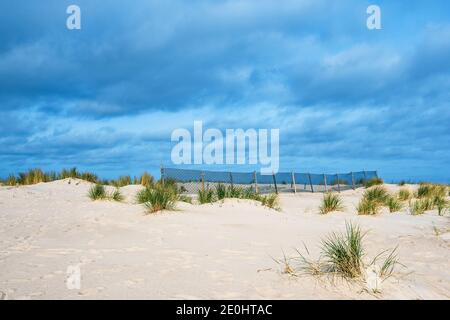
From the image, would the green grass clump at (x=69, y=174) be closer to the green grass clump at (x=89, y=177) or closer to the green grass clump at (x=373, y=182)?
the green grass clump at (x=89, y=177)

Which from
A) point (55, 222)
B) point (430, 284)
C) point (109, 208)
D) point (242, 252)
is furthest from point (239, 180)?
point (430, 284)

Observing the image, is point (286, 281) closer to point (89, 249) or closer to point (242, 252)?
point (242, 252)

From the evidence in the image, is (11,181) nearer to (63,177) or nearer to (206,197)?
(63,177)

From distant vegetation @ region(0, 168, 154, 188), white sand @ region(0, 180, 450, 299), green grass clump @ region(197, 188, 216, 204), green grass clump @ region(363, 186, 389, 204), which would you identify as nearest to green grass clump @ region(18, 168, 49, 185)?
distant vegetation @ region(0, 168, 154, 188)

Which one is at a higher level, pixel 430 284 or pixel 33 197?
pixel 33 197

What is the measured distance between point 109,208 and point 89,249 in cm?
452

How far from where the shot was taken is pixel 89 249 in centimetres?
718

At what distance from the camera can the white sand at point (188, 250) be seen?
473cm

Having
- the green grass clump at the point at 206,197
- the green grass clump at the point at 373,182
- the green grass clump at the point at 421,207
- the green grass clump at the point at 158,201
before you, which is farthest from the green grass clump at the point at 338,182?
the green grass clump at the point at 158,201

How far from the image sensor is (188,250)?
7.06 m

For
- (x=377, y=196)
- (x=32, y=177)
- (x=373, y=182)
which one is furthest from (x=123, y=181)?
(x=373, y=182)

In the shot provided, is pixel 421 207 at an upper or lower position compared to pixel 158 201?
lower

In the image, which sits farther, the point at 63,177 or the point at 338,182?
the point at 338,182

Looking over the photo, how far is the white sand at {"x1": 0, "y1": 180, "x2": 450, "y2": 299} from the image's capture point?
473cm
